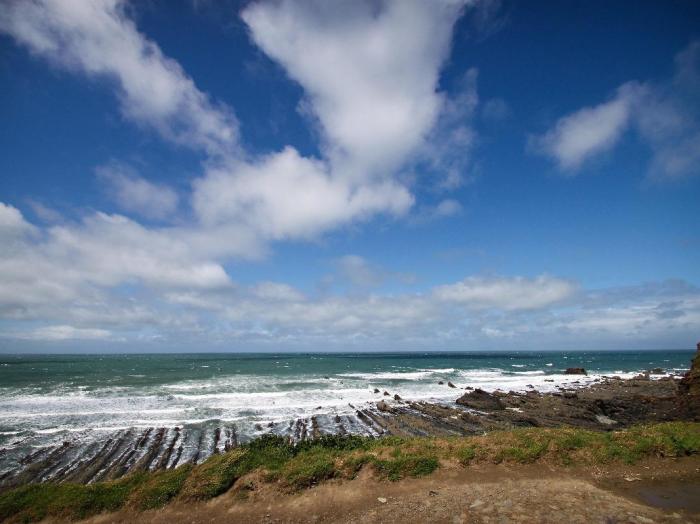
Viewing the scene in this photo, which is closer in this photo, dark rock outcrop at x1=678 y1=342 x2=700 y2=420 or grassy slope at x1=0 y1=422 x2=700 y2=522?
grassy slope at x1=0 y1=422 x2=700 y2=522

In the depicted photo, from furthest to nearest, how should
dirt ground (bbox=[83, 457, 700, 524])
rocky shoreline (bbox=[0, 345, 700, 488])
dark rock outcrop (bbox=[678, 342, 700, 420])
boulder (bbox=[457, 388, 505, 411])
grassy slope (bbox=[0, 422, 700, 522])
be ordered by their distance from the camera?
1. boulder (bbox=[457, 388, 505, 411])
2. dark rock outcrop (bbox=[678, 342, 700, 420])
3. rocky shoreline (bbox=[0, 345, 700, 488])
4. grassy slope (bbox=[0, 422, 700, 522])
5. dirt ground (bbox=[83, 457, 700, 524])

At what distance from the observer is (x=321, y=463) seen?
1243 cm

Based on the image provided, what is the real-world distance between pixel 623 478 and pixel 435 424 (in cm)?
1785

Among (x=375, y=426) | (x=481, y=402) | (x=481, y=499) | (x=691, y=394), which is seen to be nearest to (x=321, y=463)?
(x=481, y=499)

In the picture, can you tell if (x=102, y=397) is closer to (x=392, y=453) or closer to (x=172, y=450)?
(x=172, y=450)

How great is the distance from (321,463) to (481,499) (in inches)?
211

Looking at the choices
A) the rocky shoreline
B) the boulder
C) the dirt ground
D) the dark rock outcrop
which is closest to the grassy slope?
the dirt ground

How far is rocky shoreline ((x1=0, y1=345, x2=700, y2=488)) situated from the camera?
1858 centimetres

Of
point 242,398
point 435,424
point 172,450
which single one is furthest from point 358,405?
point 172,450

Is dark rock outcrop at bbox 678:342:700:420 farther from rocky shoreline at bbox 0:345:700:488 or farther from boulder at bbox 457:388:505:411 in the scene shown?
boulder at bbox 457:388:505:411

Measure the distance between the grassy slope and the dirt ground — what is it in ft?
1.28

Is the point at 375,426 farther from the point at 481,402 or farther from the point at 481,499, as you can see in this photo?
the point at 481,499

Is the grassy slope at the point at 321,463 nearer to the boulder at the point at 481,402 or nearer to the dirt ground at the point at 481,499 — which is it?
the dirt ground at the point at 481,499

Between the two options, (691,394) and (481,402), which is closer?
(691,394)
